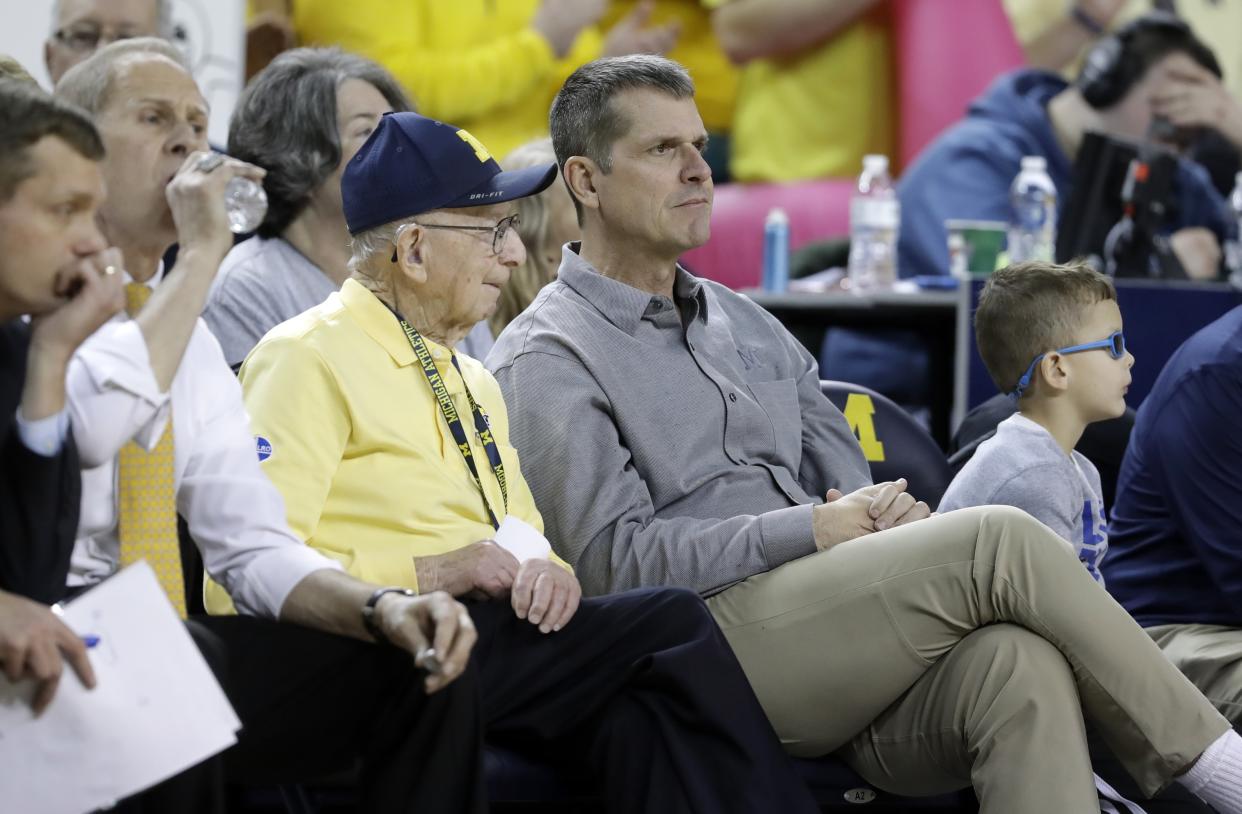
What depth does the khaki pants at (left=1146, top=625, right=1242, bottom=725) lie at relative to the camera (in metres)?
2.64

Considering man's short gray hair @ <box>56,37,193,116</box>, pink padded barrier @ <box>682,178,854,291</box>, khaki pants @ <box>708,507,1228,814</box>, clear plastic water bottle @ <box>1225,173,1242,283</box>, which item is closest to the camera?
khaki pants @ <box>708,507,1228,814</box>

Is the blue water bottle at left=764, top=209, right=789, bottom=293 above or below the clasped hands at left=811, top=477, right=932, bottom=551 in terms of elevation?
below

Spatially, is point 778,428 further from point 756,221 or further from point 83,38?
point 756,221

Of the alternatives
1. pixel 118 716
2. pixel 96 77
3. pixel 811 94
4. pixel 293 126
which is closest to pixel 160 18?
pixel 293 126

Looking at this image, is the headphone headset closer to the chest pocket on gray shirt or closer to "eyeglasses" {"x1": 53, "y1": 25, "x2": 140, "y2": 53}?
"eyeglasses" {"x1": 53, "y1": 25, "x2": 140, "y2": 53}

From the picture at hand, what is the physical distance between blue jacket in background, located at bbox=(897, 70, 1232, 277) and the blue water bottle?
111 cm

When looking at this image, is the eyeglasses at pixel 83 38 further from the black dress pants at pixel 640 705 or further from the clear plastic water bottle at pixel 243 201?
the black dress pants at pixel 640 705

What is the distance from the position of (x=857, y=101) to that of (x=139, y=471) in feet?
16.7

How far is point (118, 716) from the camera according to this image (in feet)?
5.25

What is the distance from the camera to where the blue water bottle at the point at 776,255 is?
5219mm

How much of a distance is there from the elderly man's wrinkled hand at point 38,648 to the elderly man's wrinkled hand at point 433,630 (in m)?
0.34

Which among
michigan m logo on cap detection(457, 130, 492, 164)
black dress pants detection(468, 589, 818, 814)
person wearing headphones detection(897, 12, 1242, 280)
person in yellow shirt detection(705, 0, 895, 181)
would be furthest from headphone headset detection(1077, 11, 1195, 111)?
black dress pants detection(468, 589, 818, 814)

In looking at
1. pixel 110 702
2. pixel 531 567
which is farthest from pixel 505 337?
pixel 110 702

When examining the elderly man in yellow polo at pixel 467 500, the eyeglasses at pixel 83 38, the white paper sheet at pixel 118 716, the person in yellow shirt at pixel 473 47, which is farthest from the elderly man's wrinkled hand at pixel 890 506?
the person in yellow shirt at pixel 473 47
